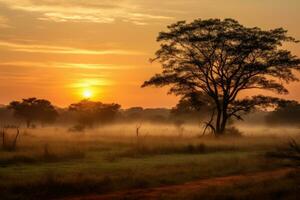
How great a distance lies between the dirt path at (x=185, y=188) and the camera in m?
15.5

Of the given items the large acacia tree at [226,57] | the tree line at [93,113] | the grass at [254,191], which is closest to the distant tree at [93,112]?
the tree line at [93,113]

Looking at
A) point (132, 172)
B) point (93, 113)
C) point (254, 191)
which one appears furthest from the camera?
point (93, 113)

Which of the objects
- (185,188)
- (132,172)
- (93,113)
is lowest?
(185,188)

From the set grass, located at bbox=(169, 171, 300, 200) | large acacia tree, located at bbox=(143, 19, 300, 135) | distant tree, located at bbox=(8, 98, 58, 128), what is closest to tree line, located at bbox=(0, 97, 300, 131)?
distant tree, located at bbox=(8, 98, 58, 128)

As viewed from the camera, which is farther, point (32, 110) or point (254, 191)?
point (32, 110)

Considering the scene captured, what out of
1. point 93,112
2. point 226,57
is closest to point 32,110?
point 93,112

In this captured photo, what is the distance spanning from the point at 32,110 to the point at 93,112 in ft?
29.9

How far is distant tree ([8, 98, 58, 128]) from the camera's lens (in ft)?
269

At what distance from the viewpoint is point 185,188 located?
17.2m

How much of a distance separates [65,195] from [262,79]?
1174 inches

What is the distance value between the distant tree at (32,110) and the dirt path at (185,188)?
64009mm

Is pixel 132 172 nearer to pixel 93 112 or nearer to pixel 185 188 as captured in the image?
pixel 185 188

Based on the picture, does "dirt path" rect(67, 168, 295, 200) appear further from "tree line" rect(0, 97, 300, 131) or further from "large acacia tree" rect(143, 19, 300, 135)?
"tree line" rect(0, 97, 300, 131)

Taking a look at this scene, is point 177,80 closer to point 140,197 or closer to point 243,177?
point 243,177
